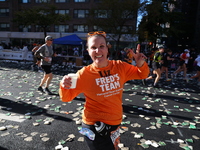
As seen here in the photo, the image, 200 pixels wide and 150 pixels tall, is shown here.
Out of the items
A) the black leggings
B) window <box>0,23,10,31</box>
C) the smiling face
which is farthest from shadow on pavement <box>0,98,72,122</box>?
window <box>0,23,10,31</box>

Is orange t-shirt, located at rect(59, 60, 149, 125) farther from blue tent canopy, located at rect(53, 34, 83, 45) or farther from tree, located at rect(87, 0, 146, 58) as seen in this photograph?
tree, located at rect(87, 0, 146, 58)

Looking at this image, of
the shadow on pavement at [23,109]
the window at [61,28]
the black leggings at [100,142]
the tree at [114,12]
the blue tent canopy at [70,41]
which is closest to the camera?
the black leggings at [100,142]

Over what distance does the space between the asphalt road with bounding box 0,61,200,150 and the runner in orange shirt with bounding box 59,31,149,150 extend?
1.48 metres

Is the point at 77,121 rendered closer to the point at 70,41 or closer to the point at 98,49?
the point at 98,49

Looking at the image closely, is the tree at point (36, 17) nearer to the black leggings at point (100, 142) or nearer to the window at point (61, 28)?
the window at point (61, 28)

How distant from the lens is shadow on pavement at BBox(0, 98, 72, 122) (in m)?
4.63

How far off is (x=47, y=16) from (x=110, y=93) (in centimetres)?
2513

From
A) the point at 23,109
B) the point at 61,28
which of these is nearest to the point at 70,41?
the point at 23,109

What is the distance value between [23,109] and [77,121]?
1912 millimetres

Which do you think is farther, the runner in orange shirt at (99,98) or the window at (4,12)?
the window at (4,12)

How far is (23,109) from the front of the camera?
500 centimetres

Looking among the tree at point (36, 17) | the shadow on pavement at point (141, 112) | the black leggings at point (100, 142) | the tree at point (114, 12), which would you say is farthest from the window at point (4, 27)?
the black leggings at point (100, 142)

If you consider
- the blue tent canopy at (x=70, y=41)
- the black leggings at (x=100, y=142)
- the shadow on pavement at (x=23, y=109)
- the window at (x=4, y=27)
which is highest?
the window at (x=4, y=27)

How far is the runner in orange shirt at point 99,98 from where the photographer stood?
189 cm
